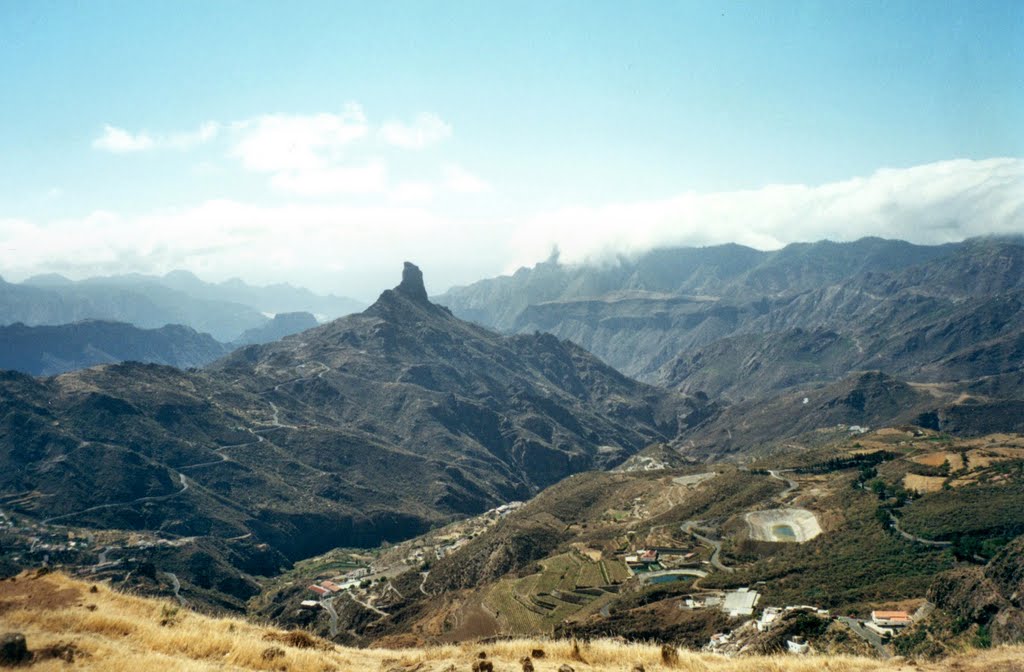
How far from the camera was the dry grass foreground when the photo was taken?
15.1 metres

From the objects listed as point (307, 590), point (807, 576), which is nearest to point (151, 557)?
point (307, 590)

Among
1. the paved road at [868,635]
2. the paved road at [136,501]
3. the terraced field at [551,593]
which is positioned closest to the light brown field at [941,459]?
the terraced field at [551,593]

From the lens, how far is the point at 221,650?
16.6 meters

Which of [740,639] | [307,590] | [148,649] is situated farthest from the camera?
[307,590]

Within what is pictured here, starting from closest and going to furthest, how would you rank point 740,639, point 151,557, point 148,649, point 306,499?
point 148,649
point 740,639
point 151,557
point 306,499

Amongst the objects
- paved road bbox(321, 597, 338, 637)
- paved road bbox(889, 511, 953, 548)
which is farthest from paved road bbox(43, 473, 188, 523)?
paved road bbox(889, 511, 953, 548)

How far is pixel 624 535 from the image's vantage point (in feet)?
349

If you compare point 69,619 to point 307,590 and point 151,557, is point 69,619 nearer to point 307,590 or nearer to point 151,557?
point 307,590

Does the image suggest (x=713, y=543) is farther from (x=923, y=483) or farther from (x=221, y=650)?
(x=221, y=650)

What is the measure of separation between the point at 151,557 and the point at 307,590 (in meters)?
42.4

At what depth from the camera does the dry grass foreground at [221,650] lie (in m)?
15.1

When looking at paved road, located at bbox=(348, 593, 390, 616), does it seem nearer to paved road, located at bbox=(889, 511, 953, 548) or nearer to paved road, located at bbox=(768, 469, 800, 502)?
paved road, located at bbox=(768, 469, 800, 502)

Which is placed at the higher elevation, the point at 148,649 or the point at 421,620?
the point at 148,649

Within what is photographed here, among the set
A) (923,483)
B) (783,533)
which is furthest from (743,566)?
(923,483)
